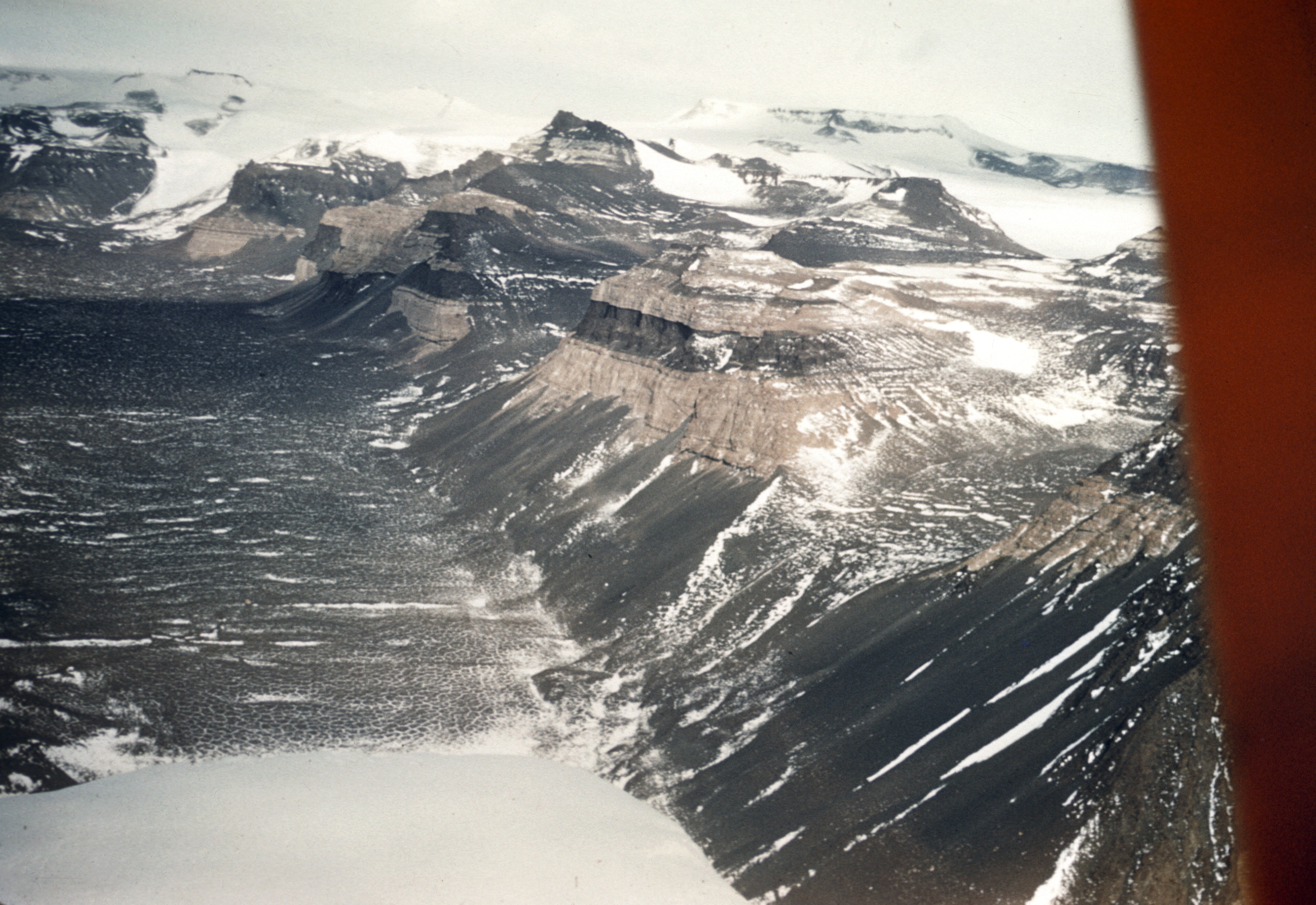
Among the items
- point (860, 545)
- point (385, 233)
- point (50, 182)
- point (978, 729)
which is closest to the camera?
point (978, 729)

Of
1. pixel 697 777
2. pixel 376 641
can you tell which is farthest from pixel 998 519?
pixel 376 641

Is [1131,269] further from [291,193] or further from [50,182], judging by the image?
[50,182]

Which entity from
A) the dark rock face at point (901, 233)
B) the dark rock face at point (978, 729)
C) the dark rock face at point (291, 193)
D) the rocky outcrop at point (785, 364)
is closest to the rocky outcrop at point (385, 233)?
the dark rock face at point (901, 233)

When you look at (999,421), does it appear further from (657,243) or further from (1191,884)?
(657,243)

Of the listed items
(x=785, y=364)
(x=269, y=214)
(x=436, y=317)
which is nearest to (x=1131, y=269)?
(x=785, y=364)

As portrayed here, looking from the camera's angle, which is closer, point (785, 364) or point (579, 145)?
point (785, 364)
